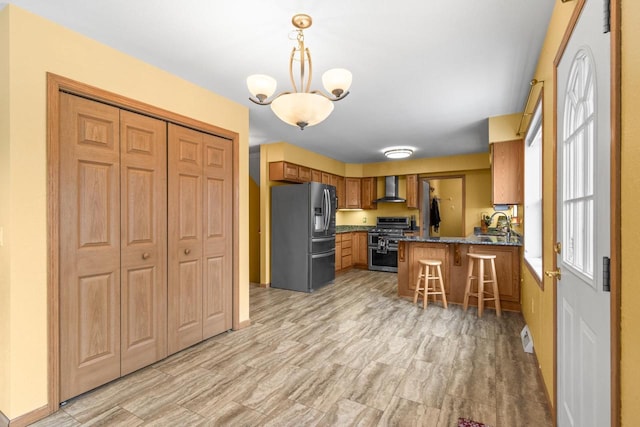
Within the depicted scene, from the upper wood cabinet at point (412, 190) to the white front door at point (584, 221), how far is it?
5044mm

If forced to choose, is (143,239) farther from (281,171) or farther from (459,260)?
(459,260)

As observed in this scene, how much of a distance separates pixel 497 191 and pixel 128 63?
3.97 metres

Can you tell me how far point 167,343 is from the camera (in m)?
2.59

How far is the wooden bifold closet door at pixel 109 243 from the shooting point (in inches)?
78.5

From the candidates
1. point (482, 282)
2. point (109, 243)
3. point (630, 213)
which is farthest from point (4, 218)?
point (482, 282)

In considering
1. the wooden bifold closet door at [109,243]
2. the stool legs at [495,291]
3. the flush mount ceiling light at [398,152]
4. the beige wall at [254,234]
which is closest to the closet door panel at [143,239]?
the wooden bifold closet door at [109,243]

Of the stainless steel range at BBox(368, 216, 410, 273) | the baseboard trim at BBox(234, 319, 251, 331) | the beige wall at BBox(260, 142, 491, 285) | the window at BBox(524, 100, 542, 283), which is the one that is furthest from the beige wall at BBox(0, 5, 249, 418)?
the stainless steel range at BBox(368, 216, 410, 273)

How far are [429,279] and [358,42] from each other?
10.1ft

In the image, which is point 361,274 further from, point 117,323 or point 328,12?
point 328,12

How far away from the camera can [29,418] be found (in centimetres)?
179

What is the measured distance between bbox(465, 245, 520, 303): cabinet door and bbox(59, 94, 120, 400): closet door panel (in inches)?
160

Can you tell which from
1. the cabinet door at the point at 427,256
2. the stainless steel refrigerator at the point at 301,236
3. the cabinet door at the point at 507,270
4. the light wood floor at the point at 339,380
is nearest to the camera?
the light wood floor at the point at 339,380

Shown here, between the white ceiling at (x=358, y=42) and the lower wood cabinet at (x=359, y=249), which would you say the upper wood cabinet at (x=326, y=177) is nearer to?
the lower wood cabinet at (x=359, y=249)

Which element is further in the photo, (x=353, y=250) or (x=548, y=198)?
(x=353, y=250)
